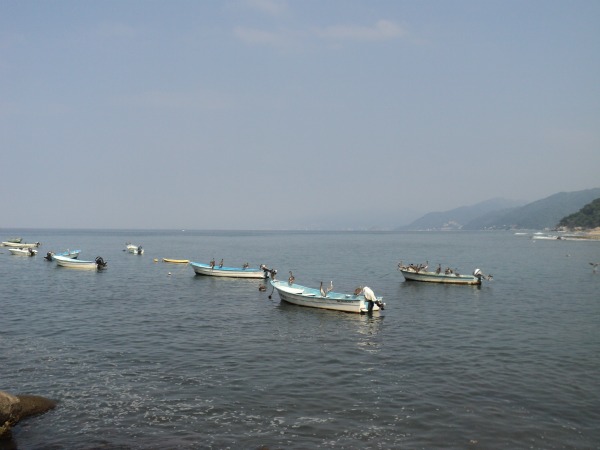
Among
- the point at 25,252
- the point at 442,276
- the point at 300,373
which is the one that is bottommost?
the point at 300,373

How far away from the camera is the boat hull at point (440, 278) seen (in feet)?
191

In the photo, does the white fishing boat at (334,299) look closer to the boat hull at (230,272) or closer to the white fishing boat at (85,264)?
the boat hull at (230,272)

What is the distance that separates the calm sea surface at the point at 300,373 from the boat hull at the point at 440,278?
11381mm

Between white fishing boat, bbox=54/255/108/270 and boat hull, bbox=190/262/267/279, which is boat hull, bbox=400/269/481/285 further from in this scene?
white fishing boat, bbox=54/255/108/270

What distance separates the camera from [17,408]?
1658cm

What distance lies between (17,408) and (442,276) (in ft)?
170

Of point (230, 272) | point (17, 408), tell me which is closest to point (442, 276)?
point (230, 272)

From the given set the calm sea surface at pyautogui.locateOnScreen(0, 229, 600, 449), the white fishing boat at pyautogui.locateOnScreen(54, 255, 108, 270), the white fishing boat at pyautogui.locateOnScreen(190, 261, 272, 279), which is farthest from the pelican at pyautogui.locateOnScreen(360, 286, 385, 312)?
the white fishing boat at pyautogui.locateOnScreen(54, 255, 108, 270)

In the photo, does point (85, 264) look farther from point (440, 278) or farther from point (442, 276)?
point (442, 276)

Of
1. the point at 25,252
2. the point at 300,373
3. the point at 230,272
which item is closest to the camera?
the point at 300,373

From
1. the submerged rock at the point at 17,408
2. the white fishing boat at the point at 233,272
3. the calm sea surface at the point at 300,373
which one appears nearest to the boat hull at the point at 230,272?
the white fishing boat at the point at 233,272

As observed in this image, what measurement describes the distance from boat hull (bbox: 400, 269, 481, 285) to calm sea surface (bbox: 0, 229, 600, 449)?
11.4 metres

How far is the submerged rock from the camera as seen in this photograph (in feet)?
52.3

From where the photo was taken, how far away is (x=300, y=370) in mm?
23891
